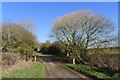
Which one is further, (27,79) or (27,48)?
(27,48)

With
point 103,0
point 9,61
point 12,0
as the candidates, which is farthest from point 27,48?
point 103,0

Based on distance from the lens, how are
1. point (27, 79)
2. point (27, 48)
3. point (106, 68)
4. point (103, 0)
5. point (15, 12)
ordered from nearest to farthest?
point (103, 0), point (15, 12), point (27, 79), point (106, 68), point (27, 48)

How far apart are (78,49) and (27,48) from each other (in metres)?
3.92

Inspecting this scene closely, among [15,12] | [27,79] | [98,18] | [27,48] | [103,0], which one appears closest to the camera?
[103,0]

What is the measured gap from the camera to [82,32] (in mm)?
6609

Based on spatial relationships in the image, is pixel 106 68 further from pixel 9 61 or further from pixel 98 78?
pixel 9 61

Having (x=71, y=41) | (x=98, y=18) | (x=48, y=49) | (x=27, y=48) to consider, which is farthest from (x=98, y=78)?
(x=48, y=49)

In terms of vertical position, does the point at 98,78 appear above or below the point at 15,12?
below

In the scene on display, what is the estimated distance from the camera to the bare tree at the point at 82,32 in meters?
5.55

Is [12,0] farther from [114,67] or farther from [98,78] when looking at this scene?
[114,67]

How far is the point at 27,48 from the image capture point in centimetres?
702

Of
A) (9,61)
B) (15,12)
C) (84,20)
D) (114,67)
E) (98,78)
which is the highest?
(84,20)

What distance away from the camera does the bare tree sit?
18.2ft

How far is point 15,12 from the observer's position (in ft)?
6.39
